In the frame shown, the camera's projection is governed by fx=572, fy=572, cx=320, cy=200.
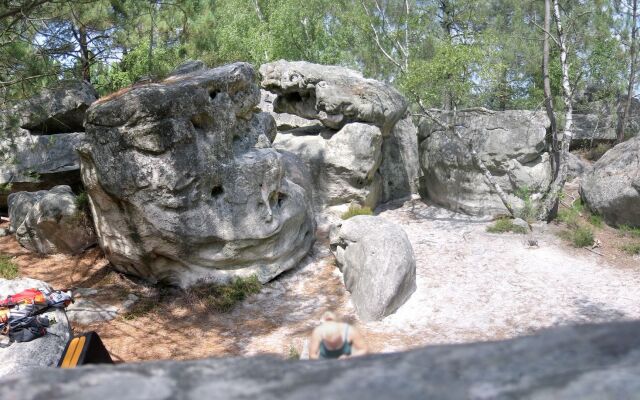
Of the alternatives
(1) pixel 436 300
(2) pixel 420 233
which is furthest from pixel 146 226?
(2) pixel 420 233

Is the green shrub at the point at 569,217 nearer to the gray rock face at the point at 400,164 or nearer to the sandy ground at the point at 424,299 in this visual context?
the sandy ground at the point at 424,299

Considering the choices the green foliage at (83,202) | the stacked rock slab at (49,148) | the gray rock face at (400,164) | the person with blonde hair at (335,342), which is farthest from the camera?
the gray rock face at (400,164)

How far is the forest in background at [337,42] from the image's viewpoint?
9.24 m

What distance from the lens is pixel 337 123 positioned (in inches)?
560

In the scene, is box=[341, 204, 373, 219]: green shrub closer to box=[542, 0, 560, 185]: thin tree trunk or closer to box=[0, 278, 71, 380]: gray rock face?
box=[542, 0, 560, 185]: thin tree trunk

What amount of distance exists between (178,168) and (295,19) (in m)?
15.1

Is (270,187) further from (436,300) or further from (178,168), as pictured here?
(436,300)

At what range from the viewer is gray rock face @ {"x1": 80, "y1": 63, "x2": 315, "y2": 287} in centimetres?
923

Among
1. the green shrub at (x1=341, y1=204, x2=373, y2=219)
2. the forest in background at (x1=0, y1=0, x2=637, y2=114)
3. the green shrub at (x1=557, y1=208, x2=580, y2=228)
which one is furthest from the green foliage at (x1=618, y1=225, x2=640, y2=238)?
the green shrub at (x1=341, y1=204, x2=373, y2=219)

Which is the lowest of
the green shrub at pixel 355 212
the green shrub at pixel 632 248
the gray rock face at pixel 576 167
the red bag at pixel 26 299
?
the green shrub at pixel 632 248

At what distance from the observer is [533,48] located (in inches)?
830

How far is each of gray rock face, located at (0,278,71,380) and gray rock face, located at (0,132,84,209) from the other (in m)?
5.83

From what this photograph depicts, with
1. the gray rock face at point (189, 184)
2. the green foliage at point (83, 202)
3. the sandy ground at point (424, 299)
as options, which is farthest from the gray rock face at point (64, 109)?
the gray rock face at point (189, 184)

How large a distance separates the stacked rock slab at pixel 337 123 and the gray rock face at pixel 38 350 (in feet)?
24.5
